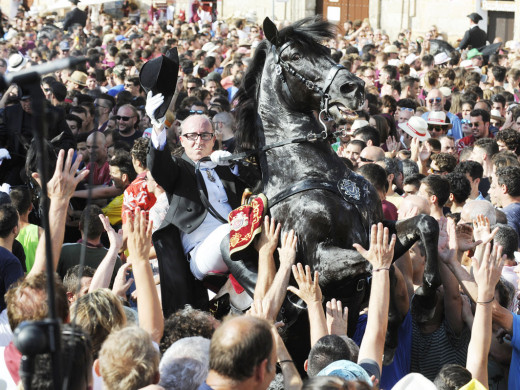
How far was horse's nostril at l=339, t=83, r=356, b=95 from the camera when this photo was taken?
16.8 feet

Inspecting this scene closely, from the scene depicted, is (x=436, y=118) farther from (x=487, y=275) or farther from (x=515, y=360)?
(x=487, y=275)

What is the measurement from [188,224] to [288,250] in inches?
42.5

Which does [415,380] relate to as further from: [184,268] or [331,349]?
[184,268]

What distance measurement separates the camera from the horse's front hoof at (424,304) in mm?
5004

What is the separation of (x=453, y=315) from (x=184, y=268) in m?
1.63

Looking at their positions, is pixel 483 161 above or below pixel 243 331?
below

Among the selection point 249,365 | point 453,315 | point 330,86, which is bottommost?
point 453,315

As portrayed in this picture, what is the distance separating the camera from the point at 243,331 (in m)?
3.31

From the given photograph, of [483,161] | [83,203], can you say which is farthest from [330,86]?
[483,161]

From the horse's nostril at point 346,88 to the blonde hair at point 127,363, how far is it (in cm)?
229

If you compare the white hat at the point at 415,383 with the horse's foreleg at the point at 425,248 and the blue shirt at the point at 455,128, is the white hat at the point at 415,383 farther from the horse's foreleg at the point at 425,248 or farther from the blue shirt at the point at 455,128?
the blue shirt at the point at 455,128

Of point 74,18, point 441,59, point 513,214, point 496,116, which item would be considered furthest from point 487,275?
point 74,18

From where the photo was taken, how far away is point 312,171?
17.0ft

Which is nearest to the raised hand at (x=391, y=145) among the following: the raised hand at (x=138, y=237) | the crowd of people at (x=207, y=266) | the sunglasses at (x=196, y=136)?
the crowd of people at (x=207, y=266)
